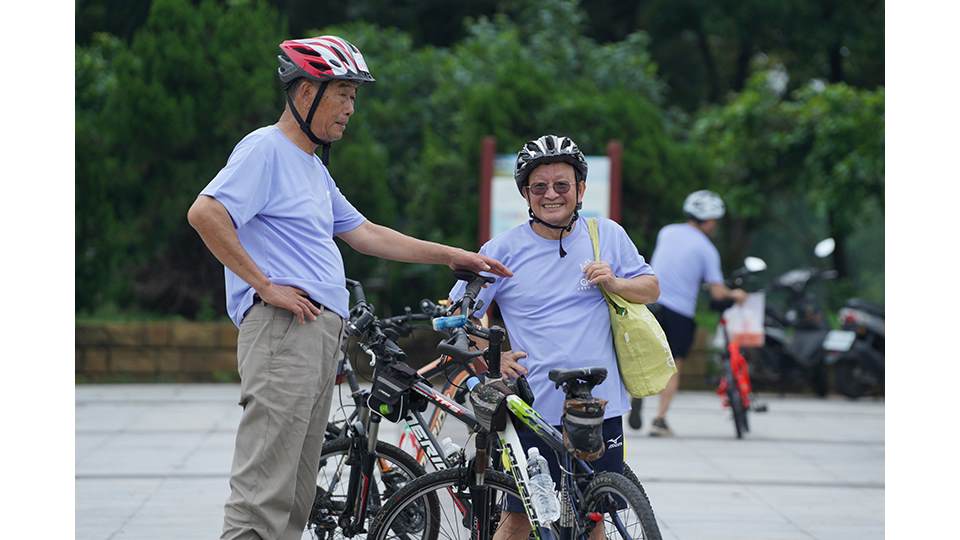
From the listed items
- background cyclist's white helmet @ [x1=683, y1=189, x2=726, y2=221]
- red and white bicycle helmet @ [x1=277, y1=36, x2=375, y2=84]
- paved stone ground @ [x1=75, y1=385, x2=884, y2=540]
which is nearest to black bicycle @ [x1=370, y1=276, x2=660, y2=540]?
red and white bicycle helmet @ [x1=277, y1=36, x2=375, y2=84]

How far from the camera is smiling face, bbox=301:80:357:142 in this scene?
183 inches

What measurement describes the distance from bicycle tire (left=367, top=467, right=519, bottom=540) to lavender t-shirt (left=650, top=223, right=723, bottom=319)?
5879mm

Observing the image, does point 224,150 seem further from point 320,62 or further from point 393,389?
point 320,62

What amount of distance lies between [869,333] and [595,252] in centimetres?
1008

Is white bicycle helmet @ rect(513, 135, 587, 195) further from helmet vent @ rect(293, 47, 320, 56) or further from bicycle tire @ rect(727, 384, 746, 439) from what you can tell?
bicycle tire @ rect(727, 384, 746, 439)

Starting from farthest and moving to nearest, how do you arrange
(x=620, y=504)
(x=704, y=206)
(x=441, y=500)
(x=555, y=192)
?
(x=704, y=206), (x=441, y=500), (x=555, y=192), (x=620, y=504)

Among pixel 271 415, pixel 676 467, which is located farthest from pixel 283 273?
pixel 676 467

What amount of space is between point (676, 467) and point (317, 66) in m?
5.23

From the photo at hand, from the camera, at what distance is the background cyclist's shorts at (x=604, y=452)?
4.73 m

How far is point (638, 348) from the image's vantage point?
482 centimetres

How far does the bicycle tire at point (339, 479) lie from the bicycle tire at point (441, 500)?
381 mm
